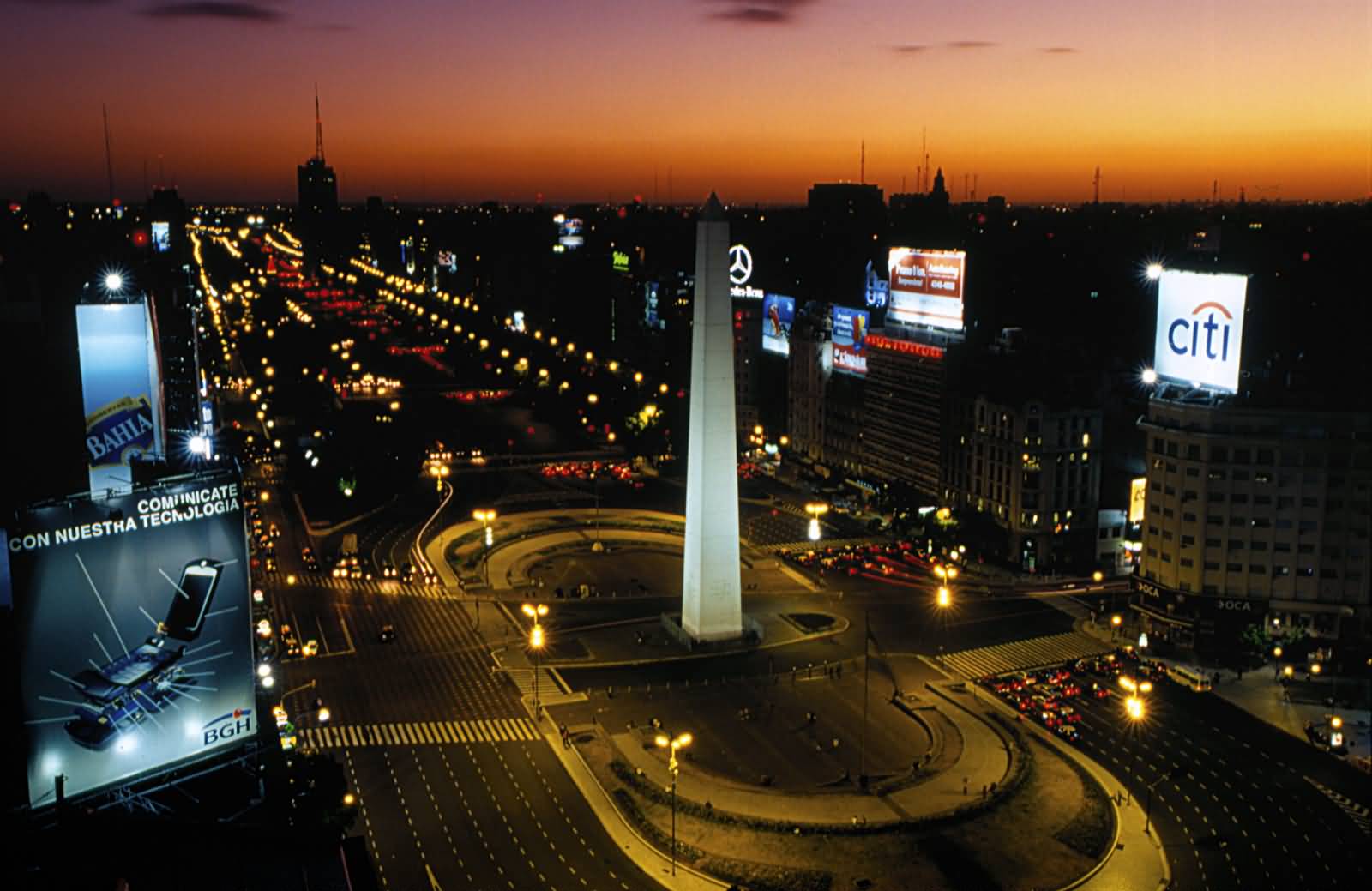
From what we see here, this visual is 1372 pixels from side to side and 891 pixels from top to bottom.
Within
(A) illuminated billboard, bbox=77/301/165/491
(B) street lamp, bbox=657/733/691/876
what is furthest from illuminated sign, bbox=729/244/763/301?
(A) illuminated billboard, bbox=77/301/165/491

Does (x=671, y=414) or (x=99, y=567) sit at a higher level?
(x=99, y=567)

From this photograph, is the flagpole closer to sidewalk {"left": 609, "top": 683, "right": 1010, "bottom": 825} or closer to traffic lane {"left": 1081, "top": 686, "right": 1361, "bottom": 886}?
sidewalk {"left": 609, "top": 683, "right": 1010, "bottom": 825}

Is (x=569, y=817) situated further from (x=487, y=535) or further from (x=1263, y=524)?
(x=1263, y=524)

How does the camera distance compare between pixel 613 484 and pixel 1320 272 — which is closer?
pixel 613 484

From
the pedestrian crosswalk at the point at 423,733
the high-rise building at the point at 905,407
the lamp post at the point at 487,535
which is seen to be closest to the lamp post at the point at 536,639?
the pedestrian crosswalk at the point at 423,733

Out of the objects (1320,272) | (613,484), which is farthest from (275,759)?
(1320,272)

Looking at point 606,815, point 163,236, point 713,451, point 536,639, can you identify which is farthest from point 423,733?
point 163,236

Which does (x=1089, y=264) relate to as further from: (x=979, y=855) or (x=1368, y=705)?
(x=979, y=855)
